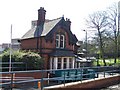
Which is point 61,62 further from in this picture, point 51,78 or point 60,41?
point 51,78

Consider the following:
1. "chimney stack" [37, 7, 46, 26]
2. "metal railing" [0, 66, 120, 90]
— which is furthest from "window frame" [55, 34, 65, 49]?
"metal railing" [0, 66, 120, 90]

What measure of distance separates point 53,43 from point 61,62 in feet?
8.93

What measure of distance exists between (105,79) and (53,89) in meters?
6.17

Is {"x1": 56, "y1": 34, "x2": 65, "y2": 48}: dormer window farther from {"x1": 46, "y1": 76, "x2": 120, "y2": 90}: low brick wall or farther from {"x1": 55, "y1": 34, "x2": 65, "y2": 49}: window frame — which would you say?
{"x1": 46, "y1": 76, "x2": 120, "y2": 90}: low brick wall

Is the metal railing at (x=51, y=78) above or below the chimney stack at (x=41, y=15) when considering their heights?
below

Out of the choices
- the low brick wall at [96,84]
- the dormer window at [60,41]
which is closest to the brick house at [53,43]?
the dormer window at [60,41]

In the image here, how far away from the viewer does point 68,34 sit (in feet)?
101

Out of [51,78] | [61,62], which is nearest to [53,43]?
[61,62]

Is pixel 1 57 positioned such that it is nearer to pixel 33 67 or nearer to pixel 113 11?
pixel 33 67

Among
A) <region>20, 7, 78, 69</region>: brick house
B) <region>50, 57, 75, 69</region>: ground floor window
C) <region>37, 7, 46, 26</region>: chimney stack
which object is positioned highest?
<region>37, 7, 46, 26</region>: chimney stack

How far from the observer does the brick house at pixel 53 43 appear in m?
28.3

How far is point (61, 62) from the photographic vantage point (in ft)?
95.6

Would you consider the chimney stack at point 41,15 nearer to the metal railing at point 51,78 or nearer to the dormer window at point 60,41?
the dormer window at point 60,41

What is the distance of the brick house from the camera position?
28344mm
